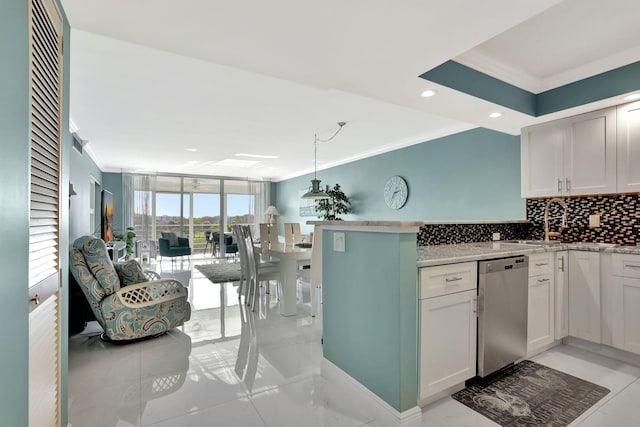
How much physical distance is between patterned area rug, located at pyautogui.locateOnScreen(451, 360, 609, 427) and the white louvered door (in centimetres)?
212

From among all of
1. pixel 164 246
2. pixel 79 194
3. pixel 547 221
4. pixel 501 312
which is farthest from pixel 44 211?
pixel 164 246

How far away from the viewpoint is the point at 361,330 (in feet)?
6.55

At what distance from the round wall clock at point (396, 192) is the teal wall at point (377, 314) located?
11.2ft

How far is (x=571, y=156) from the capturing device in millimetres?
3074

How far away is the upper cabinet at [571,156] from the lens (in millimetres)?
2844

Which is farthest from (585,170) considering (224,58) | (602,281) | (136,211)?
(136,211)

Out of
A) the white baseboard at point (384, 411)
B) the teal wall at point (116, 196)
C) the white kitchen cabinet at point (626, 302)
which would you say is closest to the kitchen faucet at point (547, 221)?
the white kitchen cabinet at point (626, 302)

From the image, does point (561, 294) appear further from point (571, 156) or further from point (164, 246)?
point (164, 246)

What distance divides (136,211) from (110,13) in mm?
7990

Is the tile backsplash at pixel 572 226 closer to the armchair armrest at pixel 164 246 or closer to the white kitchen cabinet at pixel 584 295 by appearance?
the white kitchen cabinet at pixel 584 295

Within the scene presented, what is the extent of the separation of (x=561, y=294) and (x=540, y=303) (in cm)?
37

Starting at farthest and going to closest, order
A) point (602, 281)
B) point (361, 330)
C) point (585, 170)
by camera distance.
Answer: point (585, 170)
point (602, 281)
point (361, 330)

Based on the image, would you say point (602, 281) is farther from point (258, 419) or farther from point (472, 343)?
point (258, 419)

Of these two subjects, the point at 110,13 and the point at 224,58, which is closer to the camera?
the point at 110,13
